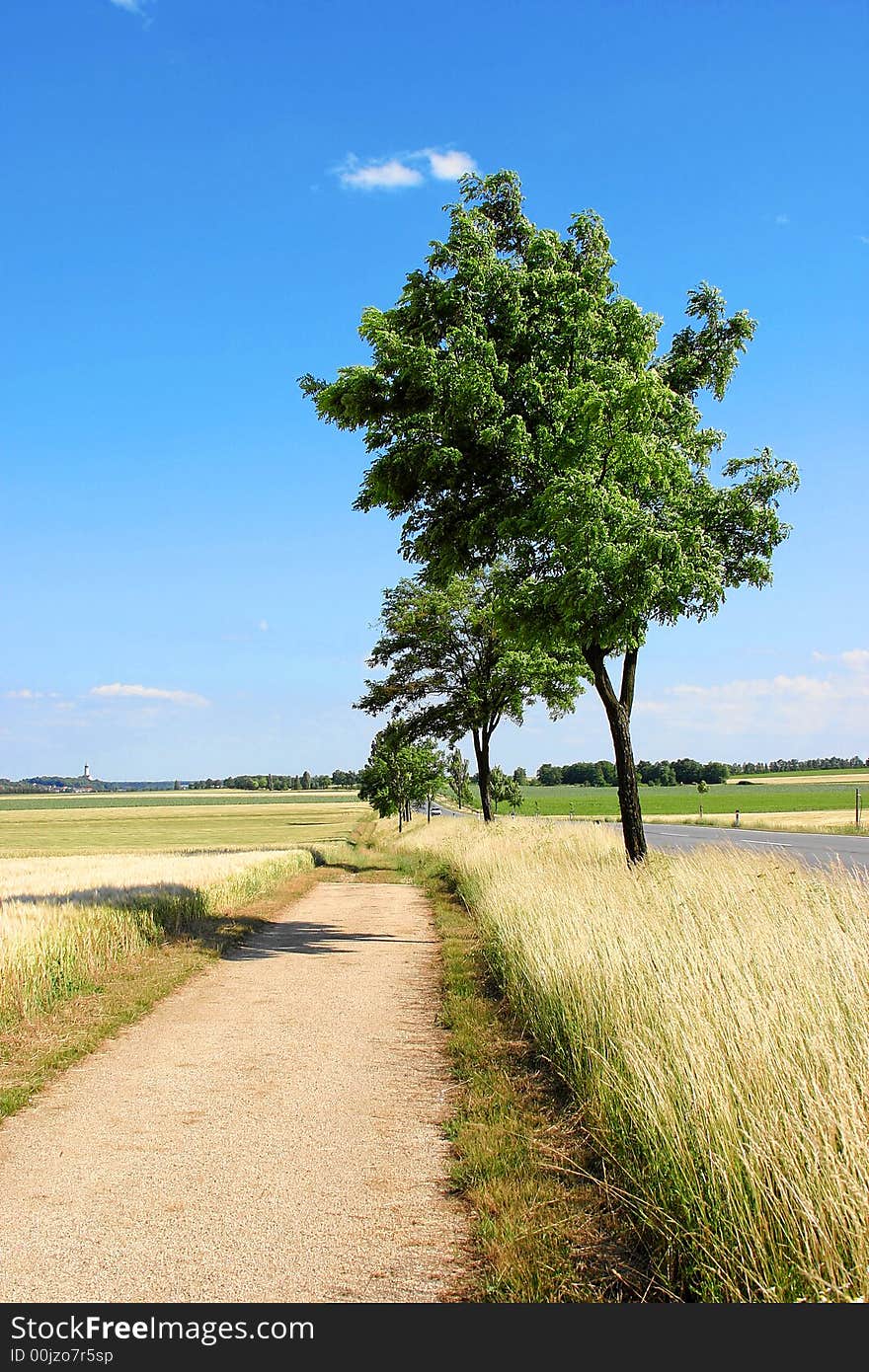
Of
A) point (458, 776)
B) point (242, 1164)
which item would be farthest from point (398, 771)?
point (242, 1164)

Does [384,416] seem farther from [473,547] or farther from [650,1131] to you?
[650,1131]

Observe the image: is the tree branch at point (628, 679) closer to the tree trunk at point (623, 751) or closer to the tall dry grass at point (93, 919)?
the tree trunk at point (623, 751)

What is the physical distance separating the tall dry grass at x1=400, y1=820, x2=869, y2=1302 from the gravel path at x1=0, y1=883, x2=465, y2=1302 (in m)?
1.08

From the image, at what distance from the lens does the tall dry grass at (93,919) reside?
32.5 feet

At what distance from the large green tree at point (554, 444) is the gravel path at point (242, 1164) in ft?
21.6

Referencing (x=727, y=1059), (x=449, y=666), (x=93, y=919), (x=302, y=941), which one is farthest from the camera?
(x=449, y=666)

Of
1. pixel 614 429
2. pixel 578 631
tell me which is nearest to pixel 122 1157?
pixel 578 631

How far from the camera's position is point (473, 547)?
16344 mm

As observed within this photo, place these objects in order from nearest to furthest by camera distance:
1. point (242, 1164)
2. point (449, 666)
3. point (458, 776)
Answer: point (242, 1164) → point (449, 666) → point (458, 776)

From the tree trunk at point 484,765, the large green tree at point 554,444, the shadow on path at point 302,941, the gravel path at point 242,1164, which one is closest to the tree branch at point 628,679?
the large green tree at point 554,444

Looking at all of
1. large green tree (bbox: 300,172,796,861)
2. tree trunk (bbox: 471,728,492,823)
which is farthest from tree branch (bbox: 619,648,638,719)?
tree trunk (bbox: 471,728,492,823)

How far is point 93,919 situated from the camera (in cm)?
1268

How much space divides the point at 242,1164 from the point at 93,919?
7974mm

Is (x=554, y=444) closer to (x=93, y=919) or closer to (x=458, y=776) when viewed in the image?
(x=93, y=919)
